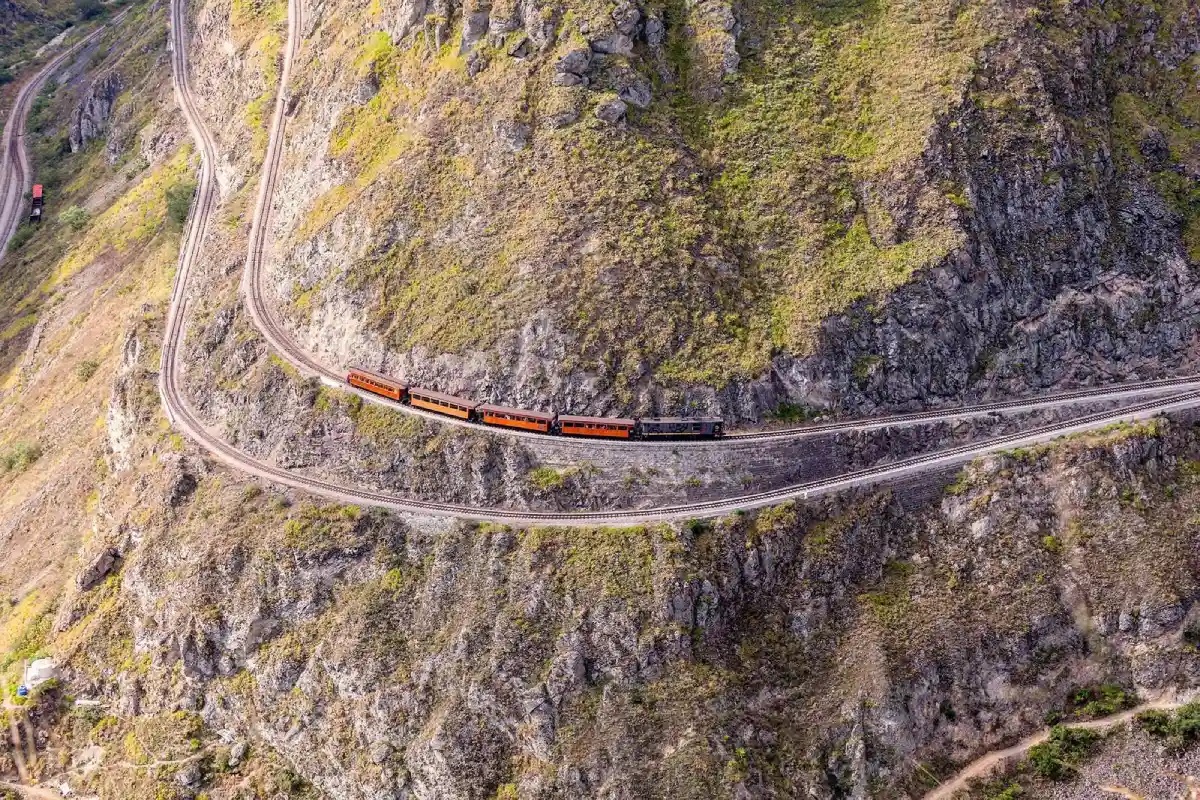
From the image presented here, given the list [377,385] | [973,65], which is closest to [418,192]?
[377,385]

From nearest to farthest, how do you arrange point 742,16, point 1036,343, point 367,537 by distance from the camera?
point 367,537
point 1036,343
point 742,16

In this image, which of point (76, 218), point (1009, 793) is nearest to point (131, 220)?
point (76, 218)

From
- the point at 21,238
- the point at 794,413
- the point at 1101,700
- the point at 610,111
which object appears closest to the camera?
the point at 1101,700

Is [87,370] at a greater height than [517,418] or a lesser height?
greater

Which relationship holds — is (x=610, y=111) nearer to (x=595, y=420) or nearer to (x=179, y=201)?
(x=595, y=420)

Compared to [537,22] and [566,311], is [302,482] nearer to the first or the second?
[566,311]

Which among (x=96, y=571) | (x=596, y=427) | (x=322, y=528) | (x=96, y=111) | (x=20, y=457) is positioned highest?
(x=96, y=111)
